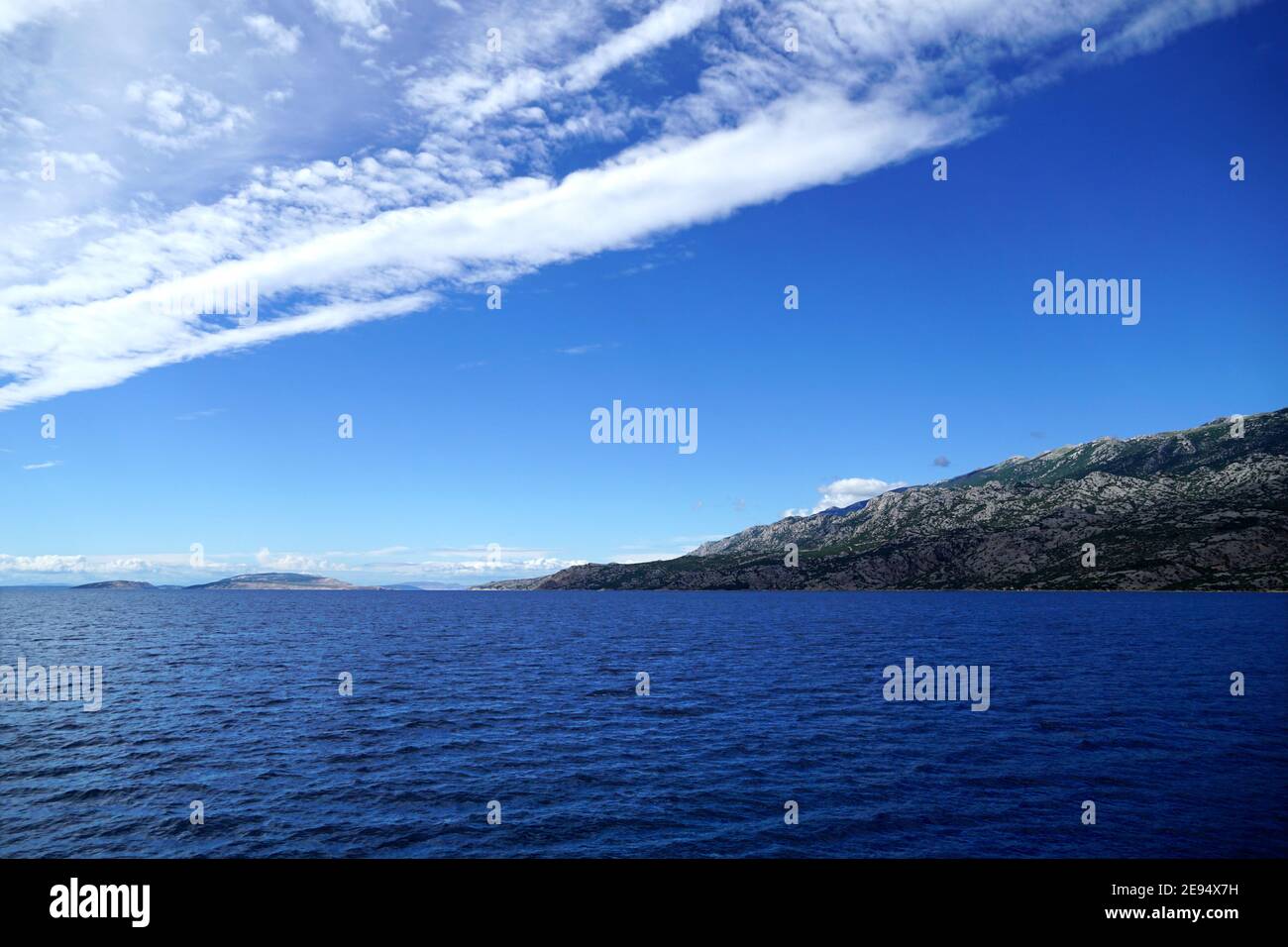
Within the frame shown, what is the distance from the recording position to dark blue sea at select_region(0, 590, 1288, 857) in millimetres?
33781

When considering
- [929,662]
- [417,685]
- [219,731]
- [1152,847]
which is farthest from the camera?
[929,662]

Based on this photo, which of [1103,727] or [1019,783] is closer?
[1019,783]

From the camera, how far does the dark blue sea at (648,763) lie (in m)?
33.8

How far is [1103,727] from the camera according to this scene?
2238 inches

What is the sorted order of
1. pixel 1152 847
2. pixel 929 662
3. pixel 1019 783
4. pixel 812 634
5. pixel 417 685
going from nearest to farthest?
pixel 1152 847
pixel 1019 783
pixel 417 685
pixel 929 662
pixel 812 634

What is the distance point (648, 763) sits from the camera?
153ft
